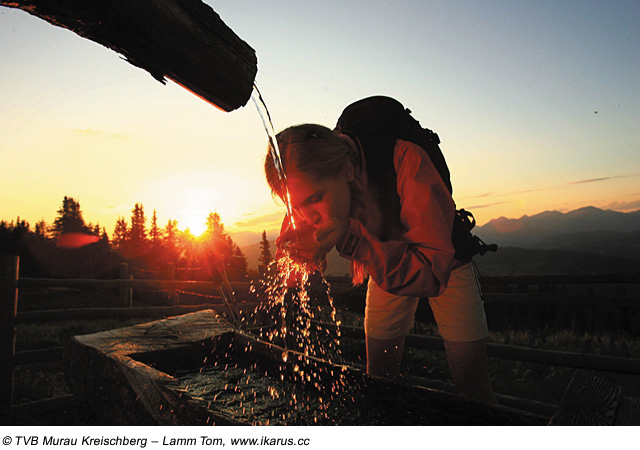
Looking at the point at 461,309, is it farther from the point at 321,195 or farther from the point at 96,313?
the point at 96,313

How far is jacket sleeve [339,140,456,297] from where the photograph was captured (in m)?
1.68

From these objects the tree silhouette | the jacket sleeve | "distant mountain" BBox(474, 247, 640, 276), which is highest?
the tree silhouette

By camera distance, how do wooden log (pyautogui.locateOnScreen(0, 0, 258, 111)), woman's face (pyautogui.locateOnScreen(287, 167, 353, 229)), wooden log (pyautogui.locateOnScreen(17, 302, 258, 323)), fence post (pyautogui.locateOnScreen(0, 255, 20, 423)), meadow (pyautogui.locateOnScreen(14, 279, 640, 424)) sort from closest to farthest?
wooden log (pyautogui.locateOnScreen(0, 0, 258, 111)) < woman's face (pyautogui.locateOnScreen(287, 167, 353, 229)) < fence post (pyautogui.locateOnScreen(0, 255, 20, 423)) < wooden log (pyautogui.locateOnScreen(17, 302, 258, 323)) < meadow (pyautogui.locateOnScreen(14, 279, 640, 424))

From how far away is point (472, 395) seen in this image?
193 cm

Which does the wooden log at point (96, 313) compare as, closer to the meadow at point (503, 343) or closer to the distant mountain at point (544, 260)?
the meadow at point (503, 343)

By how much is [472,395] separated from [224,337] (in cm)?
222

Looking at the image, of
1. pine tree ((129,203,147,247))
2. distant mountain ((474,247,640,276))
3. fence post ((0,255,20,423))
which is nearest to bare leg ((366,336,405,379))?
fence post ((0,255,20,423))

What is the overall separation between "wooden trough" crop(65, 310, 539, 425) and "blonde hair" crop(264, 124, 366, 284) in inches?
41.9

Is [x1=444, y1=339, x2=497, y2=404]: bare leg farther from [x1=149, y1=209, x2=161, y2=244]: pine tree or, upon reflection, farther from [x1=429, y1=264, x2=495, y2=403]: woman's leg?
[x1=149, y1=209, x2=161, y2=244]: pine tree

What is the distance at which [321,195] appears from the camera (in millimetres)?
2051

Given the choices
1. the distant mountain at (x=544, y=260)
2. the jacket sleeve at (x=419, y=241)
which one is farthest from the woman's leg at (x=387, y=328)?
the distant mountain at (x=544, y=260)

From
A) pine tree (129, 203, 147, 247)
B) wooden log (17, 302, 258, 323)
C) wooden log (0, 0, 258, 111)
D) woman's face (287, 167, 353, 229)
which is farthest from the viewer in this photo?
pine tree (129, 203, 147, 247)
